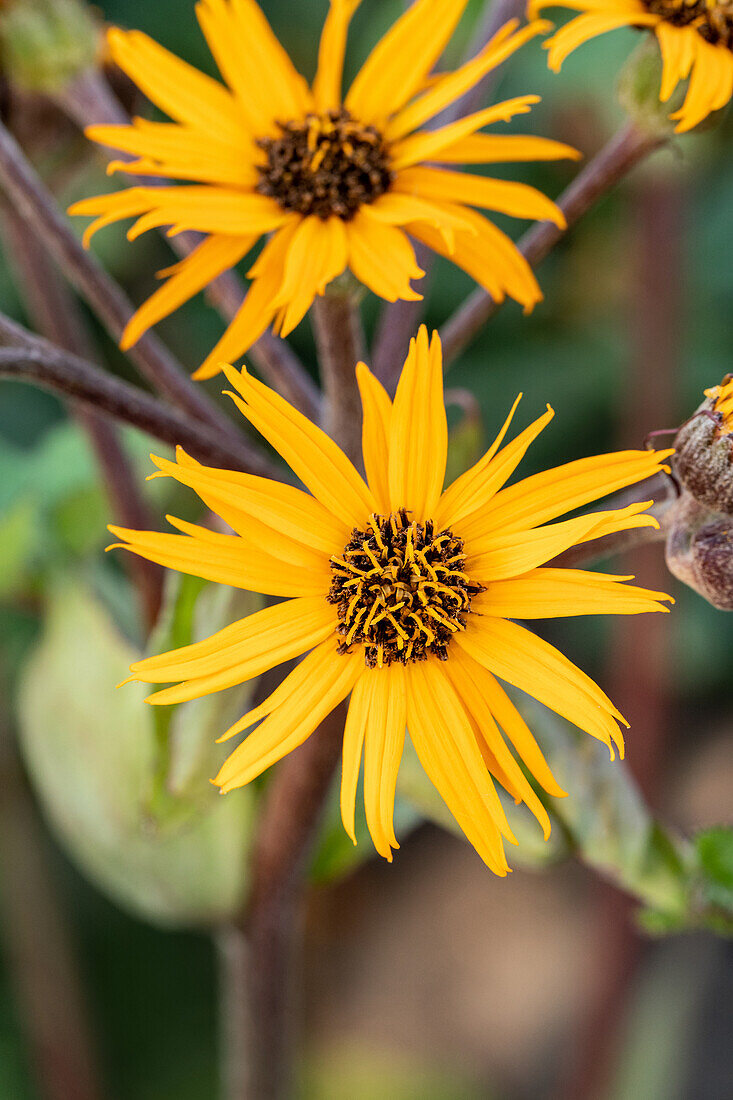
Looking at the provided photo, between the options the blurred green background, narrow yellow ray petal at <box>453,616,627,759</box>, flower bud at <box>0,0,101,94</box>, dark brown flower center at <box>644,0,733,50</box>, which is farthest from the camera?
the blurred green background

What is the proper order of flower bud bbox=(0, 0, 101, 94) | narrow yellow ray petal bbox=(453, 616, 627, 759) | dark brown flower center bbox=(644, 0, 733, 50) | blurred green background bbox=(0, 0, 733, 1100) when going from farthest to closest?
blurred green background bbox=(0, 0, 733, 1100)
flower bud bbox=(0, 0, 101, 94)
dark brown flower center bbox=(644, 0, 733, 50)
narrow yellow ray petal bbox=(453, 616, 627, 759)

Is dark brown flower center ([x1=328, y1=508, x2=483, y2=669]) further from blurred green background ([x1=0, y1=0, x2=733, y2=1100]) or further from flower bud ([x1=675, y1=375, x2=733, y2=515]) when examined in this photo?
blurred green background ([x1=0, y1=0, x2=733, y2=1100])

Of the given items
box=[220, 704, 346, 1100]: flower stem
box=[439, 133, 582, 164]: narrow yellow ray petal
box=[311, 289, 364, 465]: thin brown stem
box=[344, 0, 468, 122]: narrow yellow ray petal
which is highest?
box=[344, 0, 468, 122]: narrow yellow ray petal

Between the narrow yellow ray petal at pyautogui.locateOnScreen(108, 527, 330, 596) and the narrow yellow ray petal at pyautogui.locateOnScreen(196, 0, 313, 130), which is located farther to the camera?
the narrow yellow ray petal at pyautogui.locateOnScreen(196, 0, 313, 130)

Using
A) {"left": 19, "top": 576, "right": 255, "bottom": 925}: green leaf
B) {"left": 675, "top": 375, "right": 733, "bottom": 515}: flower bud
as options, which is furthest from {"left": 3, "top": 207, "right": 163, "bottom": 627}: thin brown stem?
{"left": 675, "top": 375, "right": 733, "bottom": 515}: flower bud

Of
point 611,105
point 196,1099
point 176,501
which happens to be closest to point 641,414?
point 611,105

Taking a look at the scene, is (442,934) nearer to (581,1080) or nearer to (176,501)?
(581,1080)

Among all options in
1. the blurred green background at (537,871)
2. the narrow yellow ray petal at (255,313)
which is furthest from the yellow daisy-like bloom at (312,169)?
the blurred green background at (537,871)
